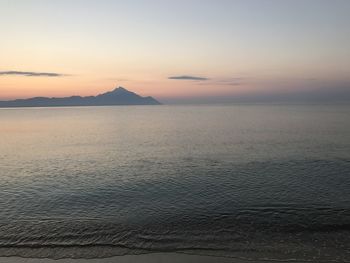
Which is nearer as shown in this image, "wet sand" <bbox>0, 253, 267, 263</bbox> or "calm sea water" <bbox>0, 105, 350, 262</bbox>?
"wet sand" <bbox>0, 253, 267, 263</bbox>

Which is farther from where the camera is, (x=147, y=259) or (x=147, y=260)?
(x=147, y=259)

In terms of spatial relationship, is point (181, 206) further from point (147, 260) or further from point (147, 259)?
point (147, 260)

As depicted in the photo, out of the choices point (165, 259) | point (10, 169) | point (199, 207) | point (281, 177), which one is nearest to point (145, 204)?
point (199, 207)

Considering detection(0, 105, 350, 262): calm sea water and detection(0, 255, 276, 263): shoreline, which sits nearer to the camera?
detection(0, 255, 276, 263): shoreline

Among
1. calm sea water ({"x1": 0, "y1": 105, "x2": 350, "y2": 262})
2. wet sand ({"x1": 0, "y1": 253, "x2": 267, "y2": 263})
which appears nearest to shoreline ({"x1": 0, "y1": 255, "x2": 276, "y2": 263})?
wet sand ({"x1": 0, "y1": 253, "x2": 267, "y2": 263})

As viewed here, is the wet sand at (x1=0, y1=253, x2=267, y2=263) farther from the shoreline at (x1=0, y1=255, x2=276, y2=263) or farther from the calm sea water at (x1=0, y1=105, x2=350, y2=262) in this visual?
the calm sea water at (x1=0, y1=105, x2=350, y2=262)

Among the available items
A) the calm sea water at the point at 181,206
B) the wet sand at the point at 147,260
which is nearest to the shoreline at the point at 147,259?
the wet sand at the point at 147,260

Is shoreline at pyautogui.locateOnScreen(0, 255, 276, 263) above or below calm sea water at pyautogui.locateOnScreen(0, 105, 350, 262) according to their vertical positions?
above

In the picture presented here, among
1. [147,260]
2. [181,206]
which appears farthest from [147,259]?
[181,206]

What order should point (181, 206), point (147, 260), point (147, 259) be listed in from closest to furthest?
point (147, 260) → point (147, 259) → point (181, 206)

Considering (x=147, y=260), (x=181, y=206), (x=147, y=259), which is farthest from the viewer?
(x=181, y=206)

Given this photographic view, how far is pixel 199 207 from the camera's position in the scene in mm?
23688

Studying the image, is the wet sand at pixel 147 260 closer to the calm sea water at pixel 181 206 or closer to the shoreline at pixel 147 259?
the shoreline at pixel 147 259

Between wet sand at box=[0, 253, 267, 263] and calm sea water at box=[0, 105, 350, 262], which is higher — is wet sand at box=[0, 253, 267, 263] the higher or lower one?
the higher one
